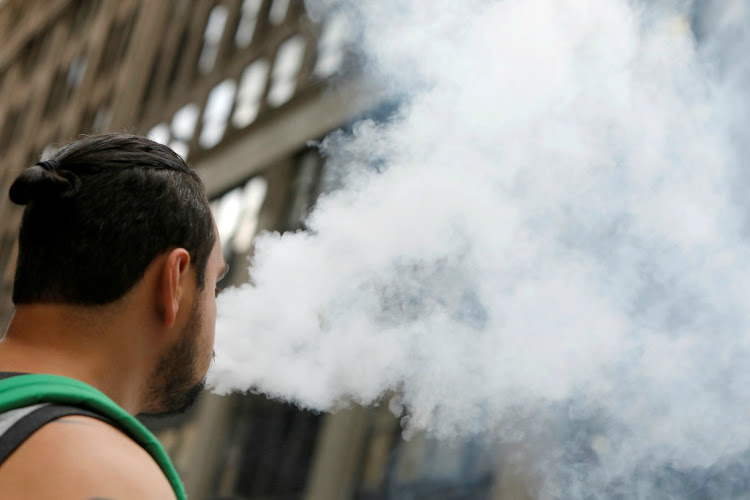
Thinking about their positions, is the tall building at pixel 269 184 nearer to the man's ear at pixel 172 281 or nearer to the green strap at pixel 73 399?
the man's ear at pixel 172 281

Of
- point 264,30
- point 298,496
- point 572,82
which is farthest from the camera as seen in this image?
point 264,30

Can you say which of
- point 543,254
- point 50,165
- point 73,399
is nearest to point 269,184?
point 543,254

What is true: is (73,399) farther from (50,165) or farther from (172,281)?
(50,165)

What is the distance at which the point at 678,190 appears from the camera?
280 cm

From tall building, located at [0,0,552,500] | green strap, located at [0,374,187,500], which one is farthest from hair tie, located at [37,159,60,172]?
tall building, located at [0,0,552,500]

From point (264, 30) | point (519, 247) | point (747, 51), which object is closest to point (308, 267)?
point (519, 247)

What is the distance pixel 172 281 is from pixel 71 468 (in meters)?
0.36

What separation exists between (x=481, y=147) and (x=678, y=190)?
70 cm

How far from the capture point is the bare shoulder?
3.36 ft

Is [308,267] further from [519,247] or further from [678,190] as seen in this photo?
[678,190]

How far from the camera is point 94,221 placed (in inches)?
51.4

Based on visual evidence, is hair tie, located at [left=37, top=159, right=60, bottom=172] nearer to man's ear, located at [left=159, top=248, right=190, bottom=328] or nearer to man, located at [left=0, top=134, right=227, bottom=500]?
man, located at [left=0, top=134, right=227, bottom=500]

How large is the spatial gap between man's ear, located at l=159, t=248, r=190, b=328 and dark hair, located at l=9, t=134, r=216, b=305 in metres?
0.02

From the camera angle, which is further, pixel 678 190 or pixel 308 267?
pixel 308 267
